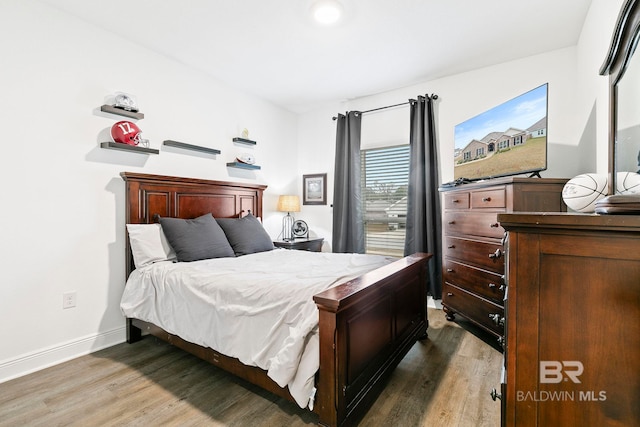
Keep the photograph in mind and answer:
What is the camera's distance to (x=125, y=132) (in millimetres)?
2631

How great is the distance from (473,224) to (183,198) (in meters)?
2.80

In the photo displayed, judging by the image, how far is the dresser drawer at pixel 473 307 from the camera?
7.73ft

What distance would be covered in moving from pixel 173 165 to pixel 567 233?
10.7 ft

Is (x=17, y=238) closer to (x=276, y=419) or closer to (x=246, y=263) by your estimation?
(x=246, y=263)

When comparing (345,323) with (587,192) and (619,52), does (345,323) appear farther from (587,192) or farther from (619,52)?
(619,52)

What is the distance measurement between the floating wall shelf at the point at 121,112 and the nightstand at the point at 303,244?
6.67ft

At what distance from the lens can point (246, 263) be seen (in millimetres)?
2561

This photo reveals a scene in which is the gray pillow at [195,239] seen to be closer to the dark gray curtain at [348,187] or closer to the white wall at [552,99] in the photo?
the dark gray curtain at [348,187]

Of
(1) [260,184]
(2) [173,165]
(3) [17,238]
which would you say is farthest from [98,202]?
(1) [260,184]

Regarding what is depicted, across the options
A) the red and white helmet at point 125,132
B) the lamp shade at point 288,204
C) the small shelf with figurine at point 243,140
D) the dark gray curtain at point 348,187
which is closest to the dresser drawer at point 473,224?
the dark gray curtain at point 348,187

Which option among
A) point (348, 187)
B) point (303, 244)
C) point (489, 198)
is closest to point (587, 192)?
point (489, 198)

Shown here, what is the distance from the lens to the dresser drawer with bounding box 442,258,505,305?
2344 millimetres

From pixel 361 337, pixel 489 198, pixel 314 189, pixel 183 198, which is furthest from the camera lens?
pixel 314 189

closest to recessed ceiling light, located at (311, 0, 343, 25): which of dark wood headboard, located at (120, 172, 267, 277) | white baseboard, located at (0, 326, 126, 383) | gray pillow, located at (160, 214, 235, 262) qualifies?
dark wood headboard, located at (120, 172, 267, 277)
